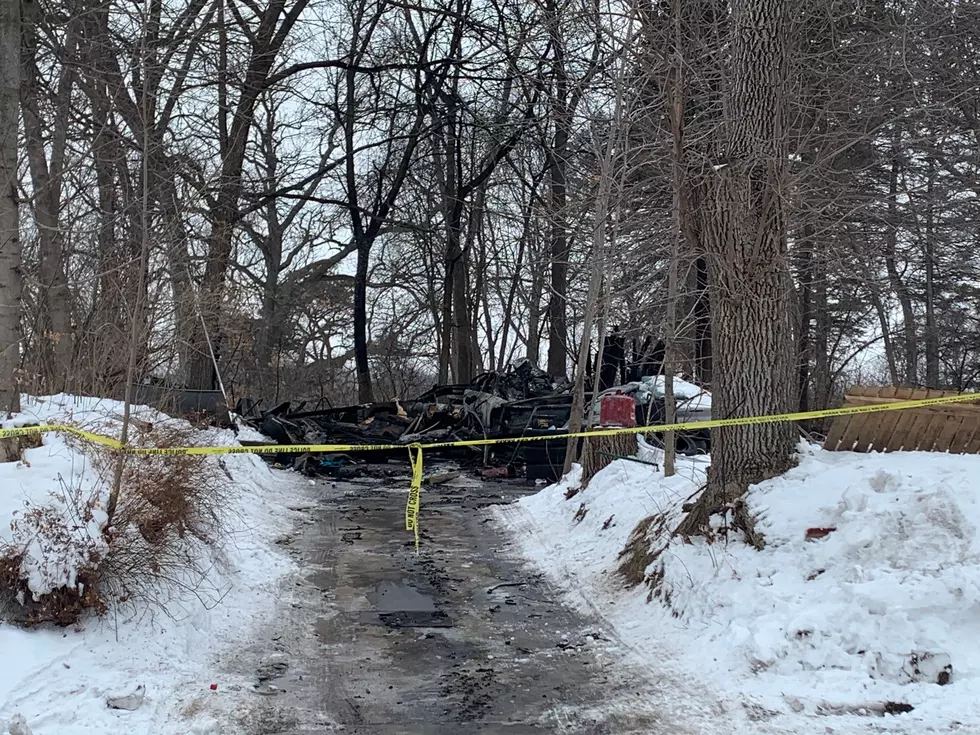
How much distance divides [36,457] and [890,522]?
6.59 m

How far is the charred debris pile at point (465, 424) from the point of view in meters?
17.2

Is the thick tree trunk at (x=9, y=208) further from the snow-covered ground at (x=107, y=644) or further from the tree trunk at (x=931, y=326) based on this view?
the tree trunk at (x=931, y=326)

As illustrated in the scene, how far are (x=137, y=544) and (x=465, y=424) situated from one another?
14.0 meters

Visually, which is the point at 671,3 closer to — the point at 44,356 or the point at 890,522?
the point at 890,522

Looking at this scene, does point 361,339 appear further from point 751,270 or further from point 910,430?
point 910,430

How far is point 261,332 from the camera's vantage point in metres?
39.9

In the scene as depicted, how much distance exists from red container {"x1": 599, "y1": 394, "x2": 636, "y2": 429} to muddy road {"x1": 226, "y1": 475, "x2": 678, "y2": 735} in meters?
3.88

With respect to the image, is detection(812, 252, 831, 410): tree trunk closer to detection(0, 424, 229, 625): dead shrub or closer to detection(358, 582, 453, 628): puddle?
detection(358, 582, 453, 628): puddle

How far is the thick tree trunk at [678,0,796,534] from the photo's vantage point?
7434 millimetres

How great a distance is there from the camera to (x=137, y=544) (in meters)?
6.25

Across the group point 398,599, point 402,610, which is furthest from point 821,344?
point 402,610

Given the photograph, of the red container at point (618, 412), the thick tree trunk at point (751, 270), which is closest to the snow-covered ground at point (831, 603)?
the thick tree trunk at point (751, 270)

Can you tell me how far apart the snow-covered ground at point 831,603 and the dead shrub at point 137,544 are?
3526 mm

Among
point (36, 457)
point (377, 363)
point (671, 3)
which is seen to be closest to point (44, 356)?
point (36, 457)
